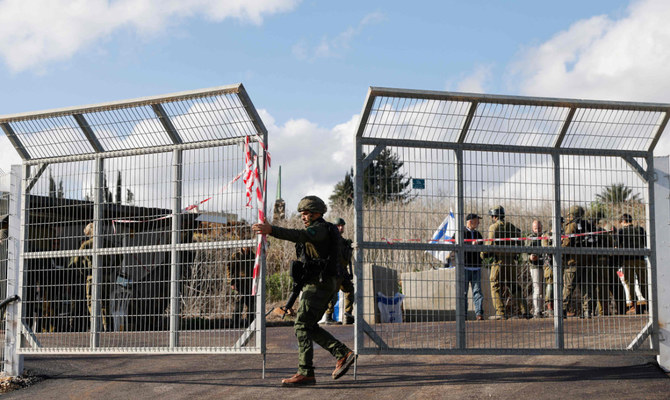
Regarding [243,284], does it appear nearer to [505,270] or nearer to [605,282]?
[505,270]

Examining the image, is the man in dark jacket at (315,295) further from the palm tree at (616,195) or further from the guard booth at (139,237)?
the palm tree at (616,195)

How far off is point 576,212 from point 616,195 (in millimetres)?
450

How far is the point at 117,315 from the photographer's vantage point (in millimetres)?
8164

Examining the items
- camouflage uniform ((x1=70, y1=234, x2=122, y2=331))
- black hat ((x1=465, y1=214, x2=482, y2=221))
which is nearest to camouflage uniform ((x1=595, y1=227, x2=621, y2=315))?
black hat ((x1=465, y1=214, x2=482, y2=221))

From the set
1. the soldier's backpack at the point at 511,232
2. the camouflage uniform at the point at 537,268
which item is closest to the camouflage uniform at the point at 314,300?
the soldier's backpack at the point at 511,232

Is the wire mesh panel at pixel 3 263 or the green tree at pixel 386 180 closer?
the green tree at pixel 386 180

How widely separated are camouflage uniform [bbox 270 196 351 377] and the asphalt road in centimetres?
34

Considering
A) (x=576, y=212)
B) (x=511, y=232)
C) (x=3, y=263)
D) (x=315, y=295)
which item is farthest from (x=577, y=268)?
(x=3, y=263)

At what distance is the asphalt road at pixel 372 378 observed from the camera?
6.86 metres

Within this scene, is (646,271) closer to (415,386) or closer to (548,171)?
(548,171)

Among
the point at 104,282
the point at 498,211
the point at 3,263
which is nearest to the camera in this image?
the point at 498,211

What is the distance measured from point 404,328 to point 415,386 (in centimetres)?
68

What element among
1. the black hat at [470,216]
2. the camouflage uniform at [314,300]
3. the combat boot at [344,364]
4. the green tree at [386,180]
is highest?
the green tree at [386,180]

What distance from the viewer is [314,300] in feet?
23.5
